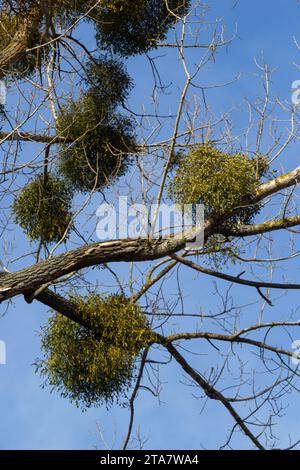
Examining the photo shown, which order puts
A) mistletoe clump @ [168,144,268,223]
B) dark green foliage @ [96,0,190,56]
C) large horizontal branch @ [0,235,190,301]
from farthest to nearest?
dark green foliage @ [96,0,190,56] < large horizontal branch @ [0,235,190,301] < mistletoe clump @ [168,144,268,223]

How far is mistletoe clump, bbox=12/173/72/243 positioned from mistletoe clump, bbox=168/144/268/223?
4.59 feet

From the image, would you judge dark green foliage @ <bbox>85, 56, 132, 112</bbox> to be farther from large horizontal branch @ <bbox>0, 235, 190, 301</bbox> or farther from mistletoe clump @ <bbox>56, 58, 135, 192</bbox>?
large horizontal branch @ <bbox>0, 235, 190, 301</bbox>

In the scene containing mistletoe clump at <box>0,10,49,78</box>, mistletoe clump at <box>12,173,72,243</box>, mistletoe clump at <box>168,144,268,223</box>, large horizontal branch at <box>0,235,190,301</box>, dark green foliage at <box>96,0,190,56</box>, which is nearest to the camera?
mistletoe clump at <box>168,144,268,223</box>

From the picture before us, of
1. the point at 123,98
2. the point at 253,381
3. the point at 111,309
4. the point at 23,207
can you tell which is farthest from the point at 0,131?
the point at 253,381

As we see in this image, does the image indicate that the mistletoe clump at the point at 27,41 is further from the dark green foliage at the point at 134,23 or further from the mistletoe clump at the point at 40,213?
the mistletoe clump at the point at 40,213

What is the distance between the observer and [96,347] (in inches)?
246

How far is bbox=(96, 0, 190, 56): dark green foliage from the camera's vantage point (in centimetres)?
733

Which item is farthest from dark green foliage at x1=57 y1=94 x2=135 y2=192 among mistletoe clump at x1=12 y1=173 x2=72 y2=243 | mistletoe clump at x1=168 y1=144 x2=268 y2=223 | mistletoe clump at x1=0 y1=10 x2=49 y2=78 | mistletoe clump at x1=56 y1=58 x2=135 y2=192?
mistletoe clump at x1=168 y1=144 x2=268 y2=223

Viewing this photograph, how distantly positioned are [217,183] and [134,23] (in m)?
2.16

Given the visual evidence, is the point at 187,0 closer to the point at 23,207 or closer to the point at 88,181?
the point at 88,181

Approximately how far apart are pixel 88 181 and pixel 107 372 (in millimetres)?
1684

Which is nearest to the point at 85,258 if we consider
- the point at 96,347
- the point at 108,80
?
the point at 96,347

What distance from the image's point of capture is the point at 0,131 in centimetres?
704

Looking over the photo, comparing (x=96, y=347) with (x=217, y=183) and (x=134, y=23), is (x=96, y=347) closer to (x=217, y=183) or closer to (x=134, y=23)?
(x=217, y=183)
